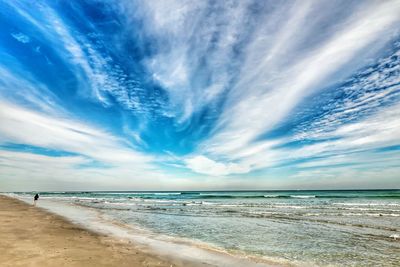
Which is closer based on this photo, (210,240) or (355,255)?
(355,255)

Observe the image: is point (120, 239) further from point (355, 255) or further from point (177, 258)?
point (355, 255)

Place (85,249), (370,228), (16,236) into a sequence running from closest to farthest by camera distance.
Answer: (85,249), (16,236), (370,228)

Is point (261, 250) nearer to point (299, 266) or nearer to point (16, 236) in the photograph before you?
point (299, 266)

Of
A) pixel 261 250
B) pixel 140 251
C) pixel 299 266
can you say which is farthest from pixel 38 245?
pixel 299 266

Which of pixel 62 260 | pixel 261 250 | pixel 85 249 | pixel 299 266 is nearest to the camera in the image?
pixel 62 260

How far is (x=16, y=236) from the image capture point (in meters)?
11.3

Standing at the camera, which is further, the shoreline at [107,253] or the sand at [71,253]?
the shoreline at [107,253]

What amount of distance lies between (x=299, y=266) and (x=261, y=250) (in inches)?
88.6

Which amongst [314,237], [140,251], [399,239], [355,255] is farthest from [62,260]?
[399,239]

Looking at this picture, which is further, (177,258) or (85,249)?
(85,249)

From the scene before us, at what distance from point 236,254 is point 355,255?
14.5ft

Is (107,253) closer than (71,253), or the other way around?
(71,253)

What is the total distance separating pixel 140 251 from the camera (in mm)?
9484

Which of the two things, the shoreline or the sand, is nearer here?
the sand
